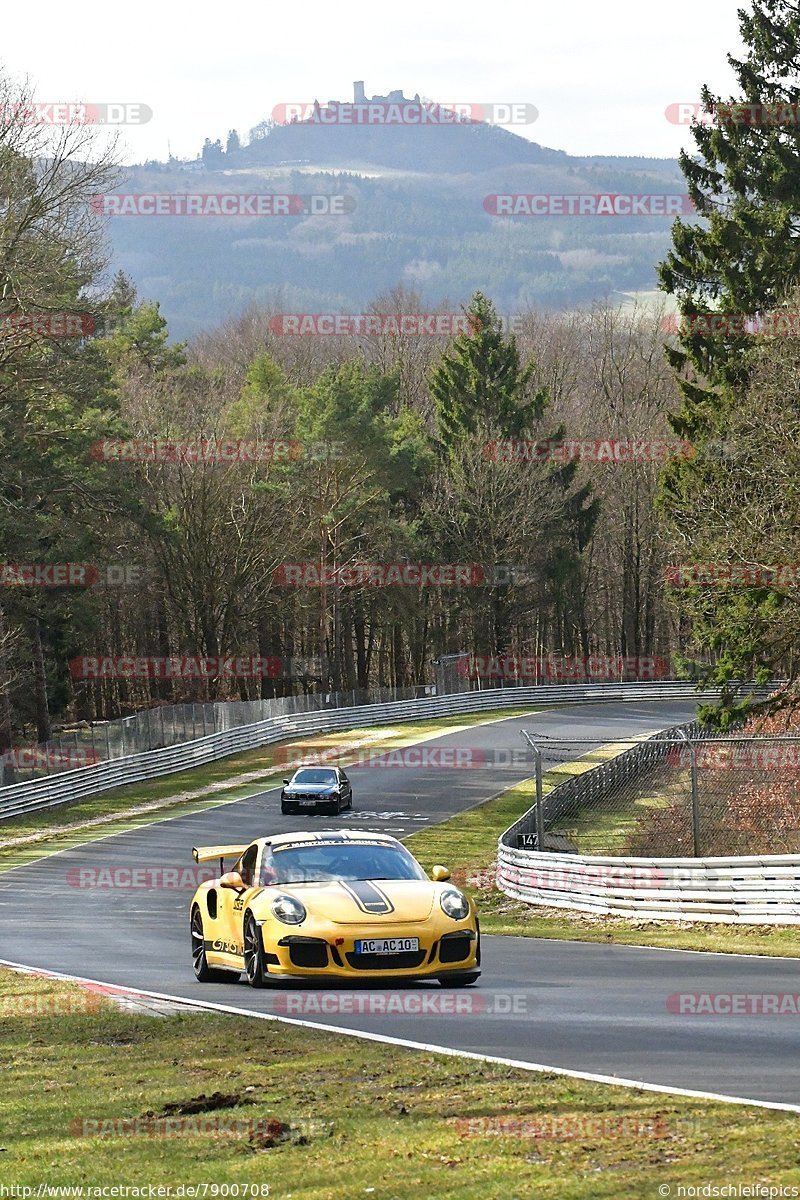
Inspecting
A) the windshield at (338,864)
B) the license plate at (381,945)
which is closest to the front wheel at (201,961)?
the windshield at (338,864)

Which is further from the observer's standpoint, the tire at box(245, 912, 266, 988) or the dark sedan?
the dark sedan

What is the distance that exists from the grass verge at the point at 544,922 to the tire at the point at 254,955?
5.75 metres

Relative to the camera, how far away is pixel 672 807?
28.4 meters

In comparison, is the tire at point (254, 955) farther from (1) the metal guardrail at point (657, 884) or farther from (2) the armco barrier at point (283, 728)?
(2) the armco barrier at point (283, 728)

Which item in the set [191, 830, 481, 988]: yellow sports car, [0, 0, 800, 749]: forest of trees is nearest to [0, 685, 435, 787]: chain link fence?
[0, 0, 800, 749]: forest of trees

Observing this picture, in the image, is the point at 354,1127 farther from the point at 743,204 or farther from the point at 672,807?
the point at 743,204

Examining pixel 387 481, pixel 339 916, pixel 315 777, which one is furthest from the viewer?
pixel 387 481

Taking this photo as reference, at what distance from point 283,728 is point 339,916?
1896 inches

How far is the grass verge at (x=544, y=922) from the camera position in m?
A: 18.1

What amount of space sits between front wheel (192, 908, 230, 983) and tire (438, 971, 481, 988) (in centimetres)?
238

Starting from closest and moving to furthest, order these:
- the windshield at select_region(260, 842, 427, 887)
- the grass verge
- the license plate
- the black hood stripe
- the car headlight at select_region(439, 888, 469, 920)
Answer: the license plate < the black hood stripe < the car headlight at select_region(439, 888, 469, 920) < the windshield at select_region(260, 842, 427, 887) < the grass verge

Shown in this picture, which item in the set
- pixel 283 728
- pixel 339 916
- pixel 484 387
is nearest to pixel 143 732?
pixel 283 728

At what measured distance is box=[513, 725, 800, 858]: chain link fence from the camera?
2366 cm

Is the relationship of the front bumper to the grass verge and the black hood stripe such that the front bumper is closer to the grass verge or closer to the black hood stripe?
the black hood stripe
